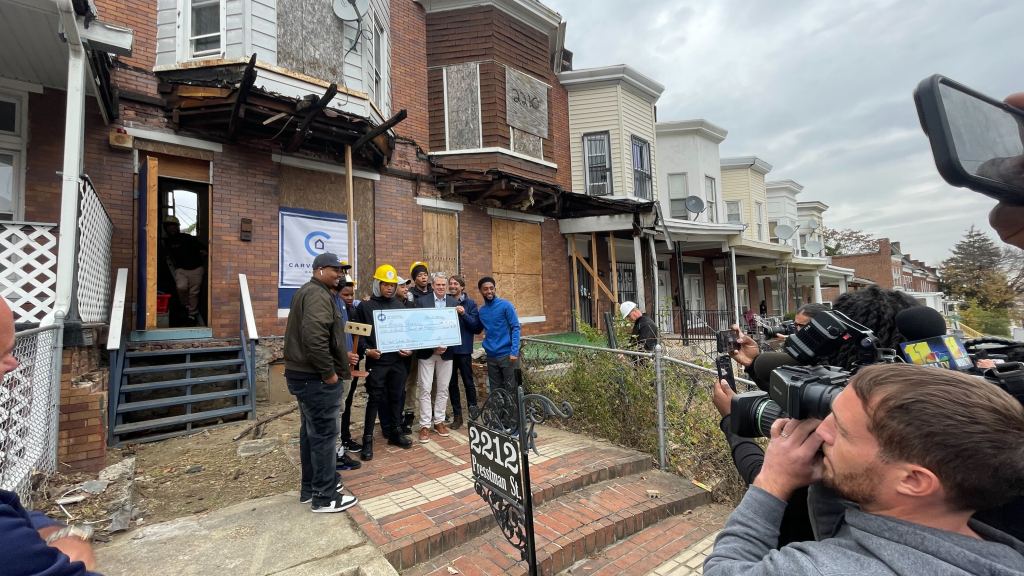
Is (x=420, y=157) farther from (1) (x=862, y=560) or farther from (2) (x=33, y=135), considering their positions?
(1) (x=862, y=560)

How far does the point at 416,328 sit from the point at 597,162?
9.94 m

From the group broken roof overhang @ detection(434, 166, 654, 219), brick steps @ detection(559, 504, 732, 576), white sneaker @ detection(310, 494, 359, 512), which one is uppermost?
broken roof overhang @ detection(434, 166, 654, 219)

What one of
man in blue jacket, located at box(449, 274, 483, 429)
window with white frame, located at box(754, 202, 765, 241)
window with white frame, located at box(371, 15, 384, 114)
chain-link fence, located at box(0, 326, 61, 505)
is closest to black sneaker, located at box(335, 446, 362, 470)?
man in blue jacket, located at box(449, 274, 483, 429)

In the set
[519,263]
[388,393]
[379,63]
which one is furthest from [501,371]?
[379,63]

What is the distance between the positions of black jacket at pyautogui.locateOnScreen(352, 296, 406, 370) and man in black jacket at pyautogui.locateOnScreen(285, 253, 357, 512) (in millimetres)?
1052

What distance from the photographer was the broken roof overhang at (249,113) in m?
6.05

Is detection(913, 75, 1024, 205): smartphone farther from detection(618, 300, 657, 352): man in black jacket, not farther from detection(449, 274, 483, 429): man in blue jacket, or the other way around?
detection(618, 300, 657, 352): man in black jacket

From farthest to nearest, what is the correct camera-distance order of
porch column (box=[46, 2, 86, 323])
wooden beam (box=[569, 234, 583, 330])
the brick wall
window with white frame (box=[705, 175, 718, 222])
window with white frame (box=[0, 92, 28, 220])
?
1. window with white frame (box=[705, 175, 718, 222])
2. wooden beam (box=[569, 234, 583, 330])
3. window with white frame (box=[0, 92, 28, 220])
4. porch column (box=[46, 2, 86, 323])
5. the brick wall

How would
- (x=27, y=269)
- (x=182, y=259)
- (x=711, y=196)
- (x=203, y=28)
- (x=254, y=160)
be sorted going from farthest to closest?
1. (x=711, y=196)
2. (x=182, y=259)
3. (x=254, y=160)
4. (x=203, y=28)
5. (x=27, y=269)

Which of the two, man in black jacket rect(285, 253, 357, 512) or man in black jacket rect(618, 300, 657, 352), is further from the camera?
man in black jacket rect(618, 300, 657, 352)

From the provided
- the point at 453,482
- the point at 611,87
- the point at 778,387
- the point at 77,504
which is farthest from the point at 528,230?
the point at 778,387

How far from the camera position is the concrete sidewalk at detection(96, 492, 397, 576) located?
2.57 meters

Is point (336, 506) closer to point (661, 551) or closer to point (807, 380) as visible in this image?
point (661, 551)

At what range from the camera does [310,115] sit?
6223mm
